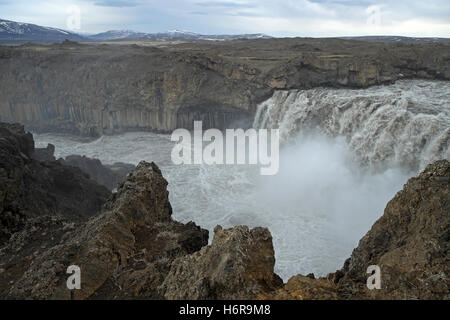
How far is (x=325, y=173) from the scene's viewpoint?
22234 millimetres

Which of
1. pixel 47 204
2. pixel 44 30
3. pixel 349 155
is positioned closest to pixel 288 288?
pixel 47 204

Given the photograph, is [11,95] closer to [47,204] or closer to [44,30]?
[47,204]

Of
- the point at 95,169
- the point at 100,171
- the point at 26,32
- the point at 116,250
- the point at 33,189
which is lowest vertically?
the point at 100,171

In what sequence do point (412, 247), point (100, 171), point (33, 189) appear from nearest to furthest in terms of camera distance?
point (412, 247), point (33, 189), point (100, 171)

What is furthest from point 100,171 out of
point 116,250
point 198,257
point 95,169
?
point 198,257

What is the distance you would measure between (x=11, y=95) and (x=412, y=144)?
38709 millimetres

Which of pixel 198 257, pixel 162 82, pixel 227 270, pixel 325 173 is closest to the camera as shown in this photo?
pixel 227 270

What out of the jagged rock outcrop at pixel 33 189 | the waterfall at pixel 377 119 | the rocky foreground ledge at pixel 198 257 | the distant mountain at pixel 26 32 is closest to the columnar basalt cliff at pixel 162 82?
the waterfall at pixel 377 119

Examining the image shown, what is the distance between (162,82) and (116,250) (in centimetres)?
3101

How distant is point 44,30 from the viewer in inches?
5335

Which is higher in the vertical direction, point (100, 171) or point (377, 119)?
point (377, 119)

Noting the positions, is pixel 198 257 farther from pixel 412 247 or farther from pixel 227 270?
pixel 412 247

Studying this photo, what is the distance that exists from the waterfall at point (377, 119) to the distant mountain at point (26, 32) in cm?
11356

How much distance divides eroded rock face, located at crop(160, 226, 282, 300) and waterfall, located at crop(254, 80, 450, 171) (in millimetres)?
14721
